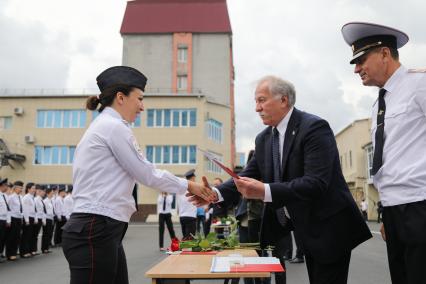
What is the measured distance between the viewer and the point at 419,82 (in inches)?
106

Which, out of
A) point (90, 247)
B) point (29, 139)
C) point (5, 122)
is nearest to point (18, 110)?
point (5, 122)

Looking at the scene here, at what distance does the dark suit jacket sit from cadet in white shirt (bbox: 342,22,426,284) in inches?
10.8

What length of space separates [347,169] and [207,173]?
57.7 ft

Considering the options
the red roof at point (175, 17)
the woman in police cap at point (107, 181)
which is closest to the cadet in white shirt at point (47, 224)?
the woman in police cap at point (107, 181)

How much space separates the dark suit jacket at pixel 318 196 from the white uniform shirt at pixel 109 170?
3.17 feet

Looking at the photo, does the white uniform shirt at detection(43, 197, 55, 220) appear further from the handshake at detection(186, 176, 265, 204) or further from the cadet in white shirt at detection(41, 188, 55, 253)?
the handshake at detection(186, 176, 265, 204)

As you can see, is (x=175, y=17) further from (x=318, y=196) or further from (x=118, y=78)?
(x=318, y=196)

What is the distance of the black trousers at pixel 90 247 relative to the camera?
2783 millimetres

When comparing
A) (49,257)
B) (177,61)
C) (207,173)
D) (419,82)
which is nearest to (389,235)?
(419,82)

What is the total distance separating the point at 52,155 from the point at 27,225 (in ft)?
87.6

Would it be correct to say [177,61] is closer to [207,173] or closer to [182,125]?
[182,125]

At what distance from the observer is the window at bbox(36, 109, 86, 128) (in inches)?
1539

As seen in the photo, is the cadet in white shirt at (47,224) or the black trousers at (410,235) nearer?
the black trousers at (410,235)

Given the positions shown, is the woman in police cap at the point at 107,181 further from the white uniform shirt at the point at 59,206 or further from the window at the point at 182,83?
the window at the point at 182,83
